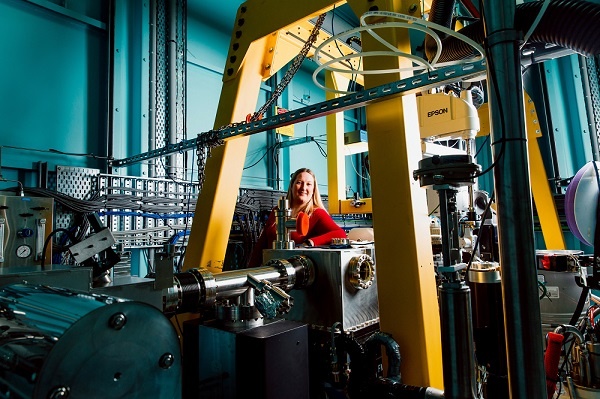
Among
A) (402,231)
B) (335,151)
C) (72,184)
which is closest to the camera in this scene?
(402,231)

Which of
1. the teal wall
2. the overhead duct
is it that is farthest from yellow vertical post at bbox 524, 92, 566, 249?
the teal wall

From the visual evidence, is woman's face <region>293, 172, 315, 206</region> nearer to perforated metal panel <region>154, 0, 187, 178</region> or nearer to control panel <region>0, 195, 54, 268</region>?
perforated metal panel <region>154, 0, 187, 178</region>

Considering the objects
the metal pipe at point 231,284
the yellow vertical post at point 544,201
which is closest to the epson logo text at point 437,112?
the yellow vertical post at point 544,201

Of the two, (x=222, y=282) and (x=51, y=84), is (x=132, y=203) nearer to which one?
(x=51, y=84)

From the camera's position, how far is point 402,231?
0.83m

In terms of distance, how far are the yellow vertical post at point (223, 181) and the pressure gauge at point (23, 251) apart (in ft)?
1.85

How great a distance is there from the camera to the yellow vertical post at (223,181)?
1.25 meters

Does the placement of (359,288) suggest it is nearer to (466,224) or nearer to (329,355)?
(329,355)

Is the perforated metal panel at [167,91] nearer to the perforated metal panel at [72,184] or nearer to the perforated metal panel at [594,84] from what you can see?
the perforated metal panel at [72,184]

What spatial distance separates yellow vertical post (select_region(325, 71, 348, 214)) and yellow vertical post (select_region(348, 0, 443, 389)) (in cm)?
172

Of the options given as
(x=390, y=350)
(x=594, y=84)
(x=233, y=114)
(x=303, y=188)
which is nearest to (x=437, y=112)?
(x=303, y=188)

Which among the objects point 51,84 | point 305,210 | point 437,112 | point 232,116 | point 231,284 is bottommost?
point 231,284

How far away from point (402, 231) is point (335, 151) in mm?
1904

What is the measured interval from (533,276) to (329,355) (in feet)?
1.58
